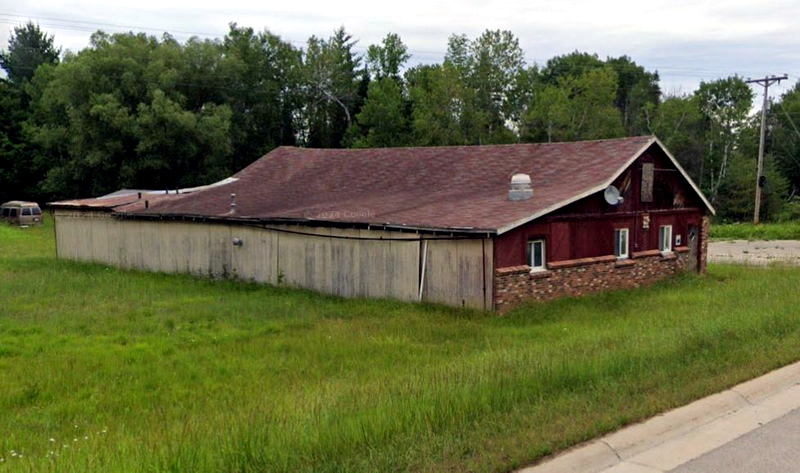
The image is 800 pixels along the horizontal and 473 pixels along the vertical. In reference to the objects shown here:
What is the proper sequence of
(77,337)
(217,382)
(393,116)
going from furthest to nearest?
(393,116) < (77,337) < (217,382)

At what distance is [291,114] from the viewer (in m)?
66.2

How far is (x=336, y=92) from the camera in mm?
66188

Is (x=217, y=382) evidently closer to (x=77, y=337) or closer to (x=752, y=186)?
(x=77, y=337)

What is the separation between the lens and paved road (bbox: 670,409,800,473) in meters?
6.79

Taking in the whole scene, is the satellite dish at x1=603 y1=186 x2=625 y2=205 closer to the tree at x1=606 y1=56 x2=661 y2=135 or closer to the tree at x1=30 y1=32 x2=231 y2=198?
the tree at x1=30 y1=32 x2=231 y2=198

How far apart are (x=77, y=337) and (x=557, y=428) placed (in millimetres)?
10676

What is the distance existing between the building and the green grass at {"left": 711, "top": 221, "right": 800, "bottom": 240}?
23.0 metres

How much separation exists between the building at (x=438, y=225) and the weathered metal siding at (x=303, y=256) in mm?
40

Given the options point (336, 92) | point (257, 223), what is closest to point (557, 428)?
point (257, 223)

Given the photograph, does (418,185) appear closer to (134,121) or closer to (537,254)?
(537,254)

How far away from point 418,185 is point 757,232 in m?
30.3

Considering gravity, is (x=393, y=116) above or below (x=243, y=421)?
above

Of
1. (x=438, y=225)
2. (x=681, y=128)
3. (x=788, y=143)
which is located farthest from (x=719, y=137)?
(x=438, y=225)

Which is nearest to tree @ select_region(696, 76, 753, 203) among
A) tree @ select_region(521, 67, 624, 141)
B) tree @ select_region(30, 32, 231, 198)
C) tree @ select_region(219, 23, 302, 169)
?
tree @ select_region(521, 67, 624, 141)
